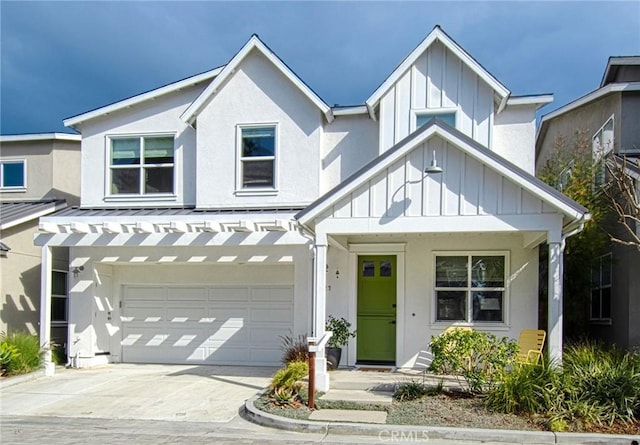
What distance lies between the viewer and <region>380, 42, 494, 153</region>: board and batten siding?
488 inches

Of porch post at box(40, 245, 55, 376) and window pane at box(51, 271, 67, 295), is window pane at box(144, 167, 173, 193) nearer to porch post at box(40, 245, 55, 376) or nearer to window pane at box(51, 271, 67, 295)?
porch post at box(40, 245, 55, 376)

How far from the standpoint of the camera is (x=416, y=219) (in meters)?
9.65

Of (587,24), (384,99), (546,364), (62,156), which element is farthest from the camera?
(62,156)

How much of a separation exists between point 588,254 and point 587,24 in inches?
192

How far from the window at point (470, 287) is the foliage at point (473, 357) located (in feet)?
10.7

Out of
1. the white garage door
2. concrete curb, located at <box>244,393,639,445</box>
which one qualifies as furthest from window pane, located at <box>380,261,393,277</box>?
concrete curb, located at <box>244,393,639,445</box>

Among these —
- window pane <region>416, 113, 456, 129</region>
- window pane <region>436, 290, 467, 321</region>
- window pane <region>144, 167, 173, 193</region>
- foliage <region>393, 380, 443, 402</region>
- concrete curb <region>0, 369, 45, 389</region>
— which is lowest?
concrete curb <region>0, 369, 45, 389</region>

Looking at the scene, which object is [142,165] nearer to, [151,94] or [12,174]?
[151,94]

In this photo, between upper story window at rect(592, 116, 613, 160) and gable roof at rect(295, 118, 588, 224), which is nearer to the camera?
gable roof at rect(295, 118, 588, 224)

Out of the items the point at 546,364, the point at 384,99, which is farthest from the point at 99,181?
the point at 546,364

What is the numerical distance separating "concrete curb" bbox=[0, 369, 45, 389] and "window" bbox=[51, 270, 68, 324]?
118 inches

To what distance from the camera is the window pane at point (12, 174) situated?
17.0m

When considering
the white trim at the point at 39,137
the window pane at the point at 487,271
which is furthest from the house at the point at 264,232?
the white trim at the point at 39,137

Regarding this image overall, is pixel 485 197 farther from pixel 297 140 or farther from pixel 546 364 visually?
pixel 297 140
